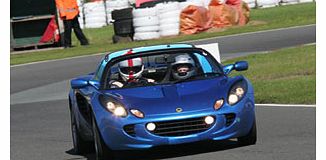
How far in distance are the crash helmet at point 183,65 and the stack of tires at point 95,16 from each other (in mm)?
31143

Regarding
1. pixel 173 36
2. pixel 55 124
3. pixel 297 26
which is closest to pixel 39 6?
pixel 173 36

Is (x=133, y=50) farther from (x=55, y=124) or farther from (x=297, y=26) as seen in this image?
(x=297, y=26)

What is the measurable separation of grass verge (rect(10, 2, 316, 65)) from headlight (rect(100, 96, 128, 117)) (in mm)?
18878

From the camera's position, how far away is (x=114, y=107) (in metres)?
8.98

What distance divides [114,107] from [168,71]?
4.88 feet

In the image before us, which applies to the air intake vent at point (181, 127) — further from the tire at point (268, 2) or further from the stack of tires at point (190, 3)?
the tire at point (268, 2)

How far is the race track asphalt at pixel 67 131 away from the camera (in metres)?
8.91

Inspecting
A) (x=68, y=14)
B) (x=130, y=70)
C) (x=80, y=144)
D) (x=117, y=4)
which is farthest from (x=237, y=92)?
(x=117, y=4)

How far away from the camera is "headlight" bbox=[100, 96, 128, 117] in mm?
8883

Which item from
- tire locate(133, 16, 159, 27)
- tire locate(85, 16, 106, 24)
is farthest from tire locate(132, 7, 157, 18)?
tire locate(85, 16, 106, 24)

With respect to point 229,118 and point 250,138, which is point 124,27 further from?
point 229,118

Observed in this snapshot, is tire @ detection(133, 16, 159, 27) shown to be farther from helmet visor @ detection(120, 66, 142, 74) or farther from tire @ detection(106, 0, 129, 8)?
helmet visor @ detection(120, 66, 142, 74)

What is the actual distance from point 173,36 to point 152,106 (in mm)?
22303

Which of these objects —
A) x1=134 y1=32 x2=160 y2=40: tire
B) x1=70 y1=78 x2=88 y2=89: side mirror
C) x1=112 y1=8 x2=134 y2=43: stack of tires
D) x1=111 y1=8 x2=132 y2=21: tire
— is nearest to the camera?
x1=70 y1=78 x2=88 y2=89: side mirror
